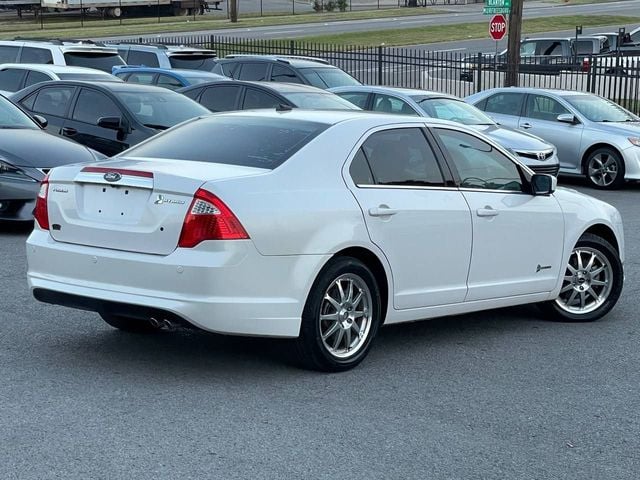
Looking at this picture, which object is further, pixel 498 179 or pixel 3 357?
pixel 498 179

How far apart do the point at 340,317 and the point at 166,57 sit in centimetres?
1905

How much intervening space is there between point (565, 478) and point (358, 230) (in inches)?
82.0

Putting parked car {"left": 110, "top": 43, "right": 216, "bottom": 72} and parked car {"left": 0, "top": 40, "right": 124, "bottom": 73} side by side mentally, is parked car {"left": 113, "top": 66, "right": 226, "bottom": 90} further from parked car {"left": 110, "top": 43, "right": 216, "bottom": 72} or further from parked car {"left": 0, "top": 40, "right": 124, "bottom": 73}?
parked car {"left": 110, "top": 43, "right": 216, "bottom": 72}

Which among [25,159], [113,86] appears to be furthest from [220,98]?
[25,159]

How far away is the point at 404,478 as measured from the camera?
5035mm

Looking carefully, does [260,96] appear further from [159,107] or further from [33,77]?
[33,77]

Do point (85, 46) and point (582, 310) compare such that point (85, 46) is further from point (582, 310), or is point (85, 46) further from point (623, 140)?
point (582, 310)

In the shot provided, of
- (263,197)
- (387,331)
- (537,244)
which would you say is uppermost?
(263,197)

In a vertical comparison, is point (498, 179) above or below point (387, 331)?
above

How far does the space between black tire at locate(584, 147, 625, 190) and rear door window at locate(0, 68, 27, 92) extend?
9.26 meters

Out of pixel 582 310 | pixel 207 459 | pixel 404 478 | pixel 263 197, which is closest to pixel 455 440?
pixel 404 478

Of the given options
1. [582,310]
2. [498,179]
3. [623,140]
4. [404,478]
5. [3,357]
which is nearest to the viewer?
[404,478]

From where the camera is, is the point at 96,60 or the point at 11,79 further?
the point at 96,60

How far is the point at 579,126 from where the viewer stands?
60.2 ft
